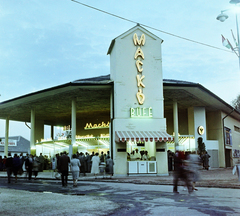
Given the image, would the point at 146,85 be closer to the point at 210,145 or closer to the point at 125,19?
the point at 125,19

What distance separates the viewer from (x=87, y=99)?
29031 millimetres

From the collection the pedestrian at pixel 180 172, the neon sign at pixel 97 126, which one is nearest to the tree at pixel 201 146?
the neon sign at pixel 97 126

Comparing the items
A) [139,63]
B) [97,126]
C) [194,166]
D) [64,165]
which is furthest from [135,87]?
[97,126]

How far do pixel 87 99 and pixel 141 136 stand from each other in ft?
28.4

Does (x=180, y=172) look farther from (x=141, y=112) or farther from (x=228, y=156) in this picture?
(x=228, y=156)

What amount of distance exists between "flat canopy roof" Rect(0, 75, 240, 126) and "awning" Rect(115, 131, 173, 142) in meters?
4.07

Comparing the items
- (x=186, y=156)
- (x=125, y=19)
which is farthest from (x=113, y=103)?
(x=186, y=156)

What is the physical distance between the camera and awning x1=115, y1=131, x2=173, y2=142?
21656 mm

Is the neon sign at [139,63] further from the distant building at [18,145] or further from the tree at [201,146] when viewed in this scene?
the distant building at [18,145]

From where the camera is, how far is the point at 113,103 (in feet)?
80.1

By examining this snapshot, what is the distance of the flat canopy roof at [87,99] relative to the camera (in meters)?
25.0

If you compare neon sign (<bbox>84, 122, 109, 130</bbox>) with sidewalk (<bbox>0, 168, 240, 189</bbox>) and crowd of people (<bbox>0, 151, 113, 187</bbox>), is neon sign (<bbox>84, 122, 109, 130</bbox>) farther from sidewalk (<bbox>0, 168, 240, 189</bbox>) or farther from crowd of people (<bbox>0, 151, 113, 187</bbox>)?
sidewalk (<bbox>0, 168, 240, 189</bbox>)

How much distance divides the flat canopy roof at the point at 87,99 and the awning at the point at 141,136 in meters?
4.07

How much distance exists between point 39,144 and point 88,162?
12608 mm
